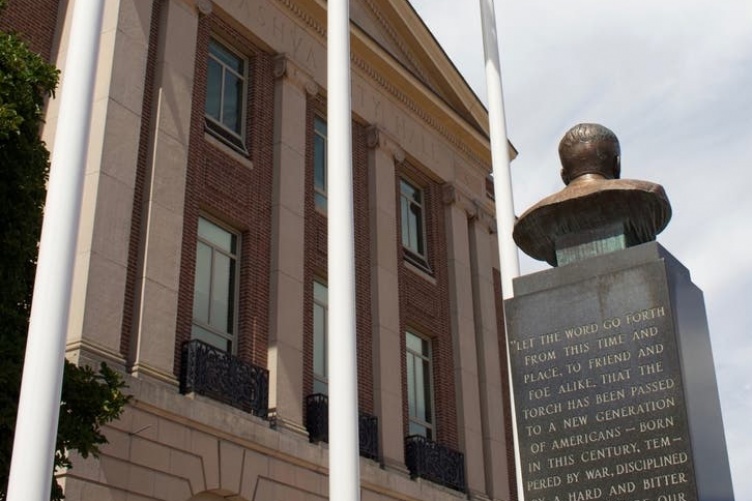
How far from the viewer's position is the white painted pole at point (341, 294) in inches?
497

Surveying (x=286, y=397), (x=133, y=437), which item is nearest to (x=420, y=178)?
(x=286, y=397)

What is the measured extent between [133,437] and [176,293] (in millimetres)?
2687

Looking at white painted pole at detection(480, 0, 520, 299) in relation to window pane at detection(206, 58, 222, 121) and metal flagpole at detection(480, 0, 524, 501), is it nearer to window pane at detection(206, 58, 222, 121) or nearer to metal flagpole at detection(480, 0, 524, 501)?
metal flagpole at detection(480, 0, 524, 501)

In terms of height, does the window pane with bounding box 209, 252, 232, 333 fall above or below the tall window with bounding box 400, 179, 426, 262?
below

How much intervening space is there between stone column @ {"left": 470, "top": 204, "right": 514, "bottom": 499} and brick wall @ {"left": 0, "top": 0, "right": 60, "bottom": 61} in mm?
12660

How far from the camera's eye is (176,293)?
56.9ft

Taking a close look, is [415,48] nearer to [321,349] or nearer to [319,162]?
[319,162]

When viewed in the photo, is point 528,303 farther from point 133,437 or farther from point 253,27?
point 253,27

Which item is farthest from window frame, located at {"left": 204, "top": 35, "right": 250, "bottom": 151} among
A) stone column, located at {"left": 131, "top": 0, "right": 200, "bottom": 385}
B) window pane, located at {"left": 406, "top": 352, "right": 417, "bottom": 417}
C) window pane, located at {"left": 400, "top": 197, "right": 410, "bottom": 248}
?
window pane, located at {"left": 406, "top": 352, "right": 417, "bottom": 417}

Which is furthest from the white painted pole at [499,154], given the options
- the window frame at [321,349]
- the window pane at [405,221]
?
the window pane at [405,221]

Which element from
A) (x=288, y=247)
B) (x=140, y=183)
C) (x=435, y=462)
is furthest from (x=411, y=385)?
(x=140, y=183)

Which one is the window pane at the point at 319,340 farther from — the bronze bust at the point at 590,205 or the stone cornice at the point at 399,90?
the bronze bust at the point at 590,205

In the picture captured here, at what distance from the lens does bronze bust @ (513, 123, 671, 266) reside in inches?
376

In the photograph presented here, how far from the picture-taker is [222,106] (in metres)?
20.6
